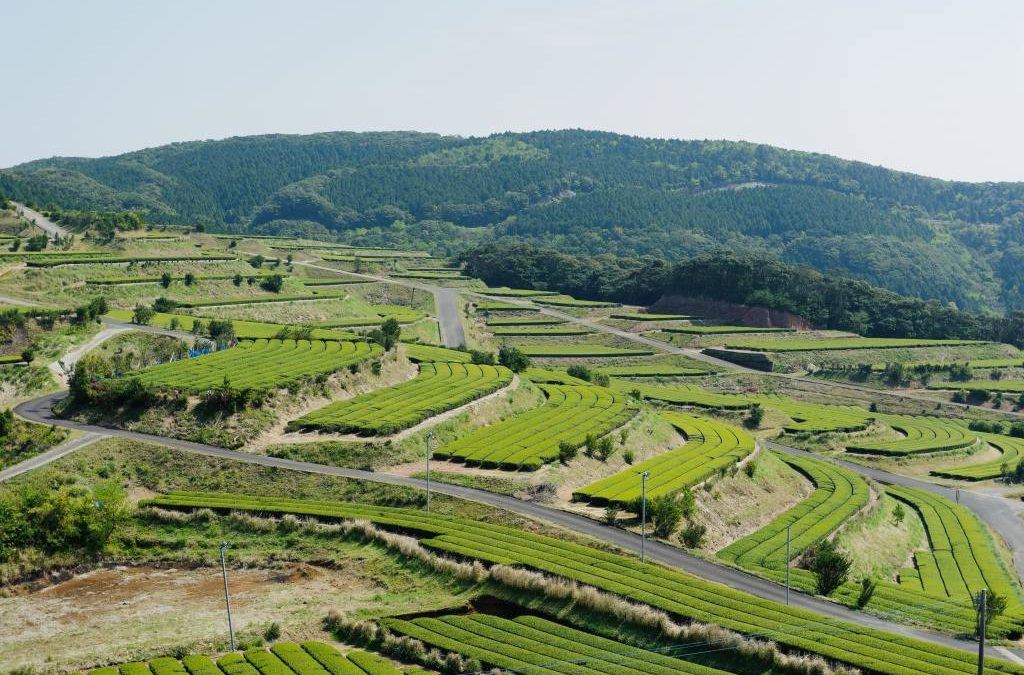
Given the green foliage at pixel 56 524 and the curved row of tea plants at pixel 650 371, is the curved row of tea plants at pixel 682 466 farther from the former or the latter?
the curved row of tea plants at pixel 650 371

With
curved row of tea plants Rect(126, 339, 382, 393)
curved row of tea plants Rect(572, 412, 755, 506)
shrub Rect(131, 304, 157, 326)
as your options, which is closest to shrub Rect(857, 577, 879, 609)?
curved row of tea plants Rect(572, 412, 755, 506)

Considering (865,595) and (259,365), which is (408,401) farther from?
(865,595)

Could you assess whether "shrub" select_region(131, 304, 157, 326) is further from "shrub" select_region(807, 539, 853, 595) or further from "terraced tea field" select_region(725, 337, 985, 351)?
"terraced tea field" select_region(725, 337, 985, 351)

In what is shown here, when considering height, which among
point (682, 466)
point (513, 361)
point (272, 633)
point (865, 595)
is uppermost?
point (513, 361)

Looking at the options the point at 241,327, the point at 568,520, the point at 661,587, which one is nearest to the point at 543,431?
the point at 568,520

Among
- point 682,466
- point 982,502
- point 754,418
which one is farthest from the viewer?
point 754,418

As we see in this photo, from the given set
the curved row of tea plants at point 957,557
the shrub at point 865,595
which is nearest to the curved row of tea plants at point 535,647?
the shrub at point 865,595

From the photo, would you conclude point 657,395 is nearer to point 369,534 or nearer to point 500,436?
point 500,436
